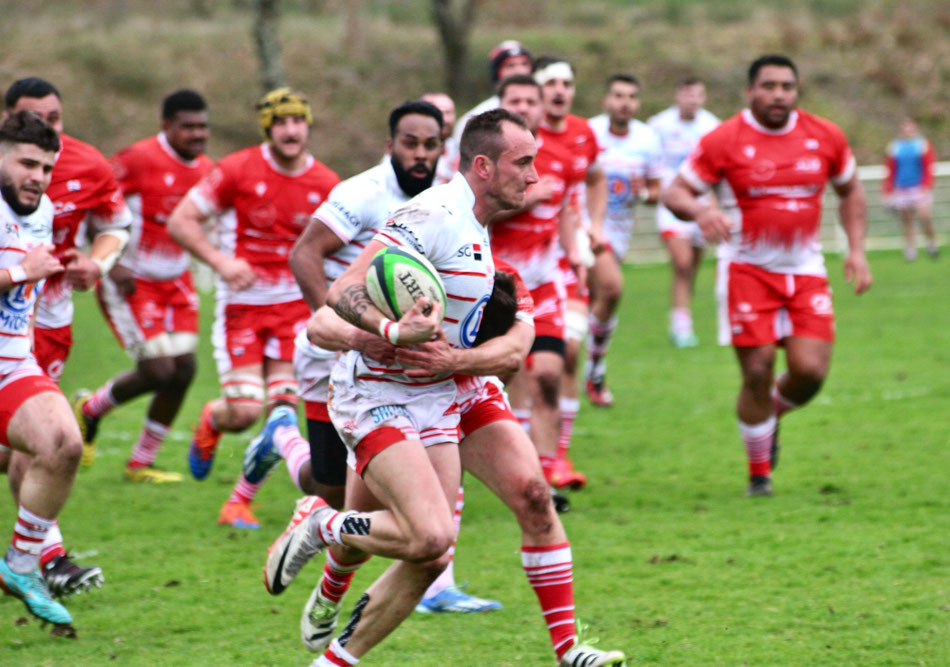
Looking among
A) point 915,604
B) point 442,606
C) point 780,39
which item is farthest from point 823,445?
point 780,39

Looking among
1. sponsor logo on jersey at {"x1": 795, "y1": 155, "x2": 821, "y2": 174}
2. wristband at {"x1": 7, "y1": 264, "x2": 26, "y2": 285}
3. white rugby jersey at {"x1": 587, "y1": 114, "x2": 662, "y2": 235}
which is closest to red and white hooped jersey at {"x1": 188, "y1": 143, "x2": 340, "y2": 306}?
wristband at {"x1": 7, "y1": 264, "x2": 26, "y2": 285}

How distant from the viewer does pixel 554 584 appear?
4.79 metres

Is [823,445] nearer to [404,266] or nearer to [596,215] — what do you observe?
[596,215]

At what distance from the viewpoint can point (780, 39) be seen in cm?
3762

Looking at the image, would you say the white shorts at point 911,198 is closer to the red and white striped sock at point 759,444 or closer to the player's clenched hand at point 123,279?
the red and white striped sock at point 759,444

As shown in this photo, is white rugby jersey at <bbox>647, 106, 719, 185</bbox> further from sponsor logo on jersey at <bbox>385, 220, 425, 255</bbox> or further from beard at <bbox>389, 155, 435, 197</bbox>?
sponsor logo on jersey at <bbox>385, 220, 425, 255</bbox>

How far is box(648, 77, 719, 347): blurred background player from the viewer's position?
46.8 feet

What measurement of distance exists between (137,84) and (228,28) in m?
4.94

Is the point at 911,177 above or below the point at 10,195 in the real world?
below

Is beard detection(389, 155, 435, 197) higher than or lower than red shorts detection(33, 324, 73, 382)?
higher

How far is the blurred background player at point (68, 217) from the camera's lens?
21.6 ft

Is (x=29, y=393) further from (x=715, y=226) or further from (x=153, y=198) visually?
(x=715, y=226)

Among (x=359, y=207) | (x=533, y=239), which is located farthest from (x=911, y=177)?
(x=359, y=207)

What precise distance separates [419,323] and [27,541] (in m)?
2.30
